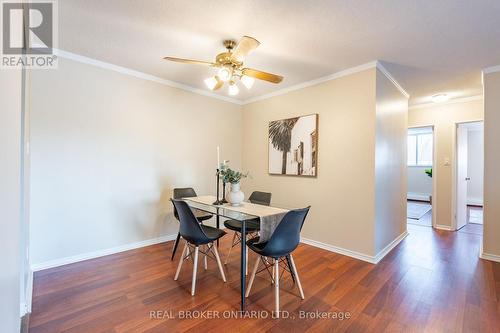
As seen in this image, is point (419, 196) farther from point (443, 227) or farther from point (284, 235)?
point (284, 235)

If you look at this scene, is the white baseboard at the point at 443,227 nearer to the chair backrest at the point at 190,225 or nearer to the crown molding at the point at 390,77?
the crown molding at the point at 390,77

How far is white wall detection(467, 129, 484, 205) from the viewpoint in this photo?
661 centimetres

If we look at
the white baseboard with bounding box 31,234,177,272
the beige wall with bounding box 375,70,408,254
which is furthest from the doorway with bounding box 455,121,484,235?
the white baseboard with bounding box 31,234,177,272

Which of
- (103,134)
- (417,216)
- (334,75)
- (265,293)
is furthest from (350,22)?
(417,216)

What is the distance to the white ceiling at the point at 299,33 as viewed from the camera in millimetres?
1910

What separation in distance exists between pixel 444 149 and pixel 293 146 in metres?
3.00

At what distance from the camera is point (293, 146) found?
12.5 feet

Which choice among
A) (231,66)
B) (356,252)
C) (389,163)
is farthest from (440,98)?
(231,66)

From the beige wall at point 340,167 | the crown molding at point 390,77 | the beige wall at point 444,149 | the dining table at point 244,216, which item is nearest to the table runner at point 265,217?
the dining table at point 244,216

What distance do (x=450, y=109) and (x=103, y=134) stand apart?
572 centimetres

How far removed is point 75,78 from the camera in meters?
2.79

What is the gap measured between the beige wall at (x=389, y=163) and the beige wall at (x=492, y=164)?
37.4 inches

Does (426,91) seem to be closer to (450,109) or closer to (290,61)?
(450,109)

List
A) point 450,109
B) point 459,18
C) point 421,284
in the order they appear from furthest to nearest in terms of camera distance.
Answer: point 450,109 < point 421,284 < point 459,18
